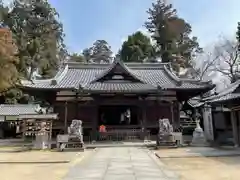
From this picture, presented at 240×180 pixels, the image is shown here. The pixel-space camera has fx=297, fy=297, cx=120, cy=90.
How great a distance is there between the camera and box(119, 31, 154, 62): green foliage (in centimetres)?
5166

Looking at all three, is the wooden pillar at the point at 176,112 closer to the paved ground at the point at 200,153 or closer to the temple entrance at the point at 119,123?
the temple entrance at the point at 119,123

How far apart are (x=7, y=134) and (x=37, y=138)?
2049 centimetres

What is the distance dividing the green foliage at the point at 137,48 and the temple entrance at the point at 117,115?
2563 cm

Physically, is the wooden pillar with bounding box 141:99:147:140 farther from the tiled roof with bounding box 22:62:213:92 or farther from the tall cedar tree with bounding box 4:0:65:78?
the tall cedar tree with bounding box 4:0:65:78

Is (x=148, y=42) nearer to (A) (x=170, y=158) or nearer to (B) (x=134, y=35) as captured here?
(B) (x=134, y=35)

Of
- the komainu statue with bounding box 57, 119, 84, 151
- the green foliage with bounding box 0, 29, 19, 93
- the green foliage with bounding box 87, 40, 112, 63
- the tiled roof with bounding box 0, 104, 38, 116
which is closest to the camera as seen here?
the komainu statue with bounding box 57, 119, 84, 151

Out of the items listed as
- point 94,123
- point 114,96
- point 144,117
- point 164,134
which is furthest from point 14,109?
point 164,134

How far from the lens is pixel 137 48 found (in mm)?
52031

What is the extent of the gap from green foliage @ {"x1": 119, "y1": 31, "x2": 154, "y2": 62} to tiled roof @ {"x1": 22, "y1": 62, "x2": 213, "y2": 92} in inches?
862

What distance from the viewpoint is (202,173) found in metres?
8.54

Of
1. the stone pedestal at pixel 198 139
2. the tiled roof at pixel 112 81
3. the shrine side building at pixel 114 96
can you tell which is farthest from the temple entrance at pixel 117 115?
the stone pedestal at pixel 198 139

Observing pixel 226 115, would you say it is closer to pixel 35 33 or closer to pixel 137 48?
pixel 137 48

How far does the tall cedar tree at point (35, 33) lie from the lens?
47.4 metres

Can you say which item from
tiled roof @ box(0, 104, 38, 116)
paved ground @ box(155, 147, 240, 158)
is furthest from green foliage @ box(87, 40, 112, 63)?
paved ground @ box(155, 147, 240, 158)
